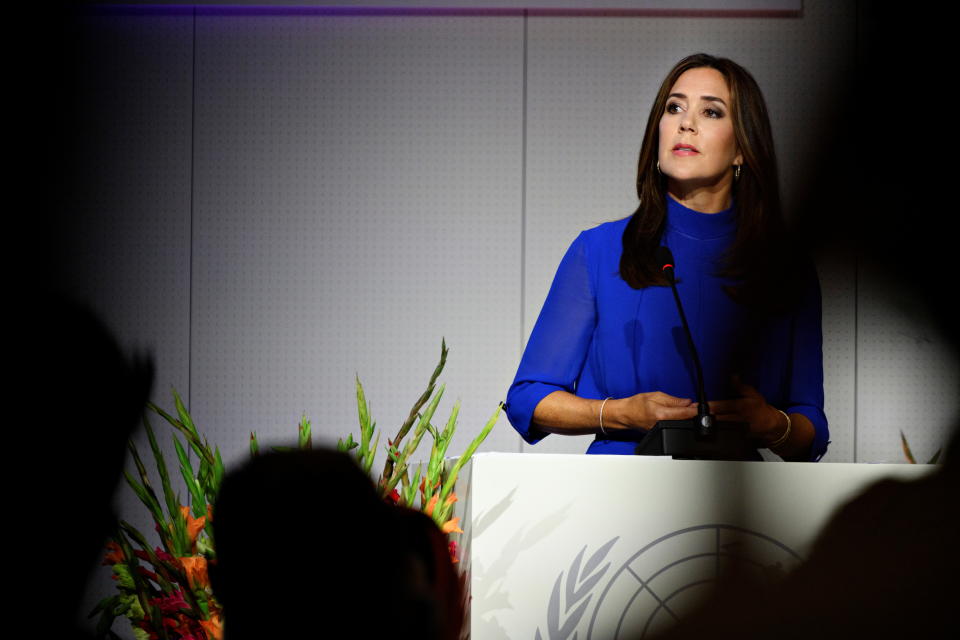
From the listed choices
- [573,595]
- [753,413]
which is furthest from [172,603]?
[753,413]

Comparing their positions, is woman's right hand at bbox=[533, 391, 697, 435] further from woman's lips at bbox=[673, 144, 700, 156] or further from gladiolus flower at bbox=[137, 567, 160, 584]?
gladiolus flower at bbox=[137, 567, 160, 584]

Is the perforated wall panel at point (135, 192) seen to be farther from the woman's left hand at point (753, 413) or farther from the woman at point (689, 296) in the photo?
the woman's left hand at point (753, 413)

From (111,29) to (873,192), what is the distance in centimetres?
281

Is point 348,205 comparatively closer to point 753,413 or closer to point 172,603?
point 753,413

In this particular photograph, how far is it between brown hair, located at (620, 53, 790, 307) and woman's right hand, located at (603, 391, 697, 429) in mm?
624

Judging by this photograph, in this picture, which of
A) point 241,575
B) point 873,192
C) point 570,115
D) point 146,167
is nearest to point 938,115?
point 873,192

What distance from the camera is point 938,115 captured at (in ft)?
11.3


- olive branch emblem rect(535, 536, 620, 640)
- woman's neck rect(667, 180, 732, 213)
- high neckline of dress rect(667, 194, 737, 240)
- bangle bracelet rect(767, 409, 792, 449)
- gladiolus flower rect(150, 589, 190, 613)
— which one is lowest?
gladiolus flower rect(150, 589, 190, 613)

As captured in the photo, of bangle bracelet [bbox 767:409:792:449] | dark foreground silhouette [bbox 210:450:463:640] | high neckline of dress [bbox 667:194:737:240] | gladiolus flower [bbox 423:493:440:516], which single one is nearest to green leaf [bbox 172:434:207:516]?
gladiolus flower [bbox 423:493:440:516]

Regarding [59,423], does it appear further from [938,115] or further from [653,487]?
[938,115]

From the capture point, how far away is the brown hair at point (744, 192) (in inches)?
107

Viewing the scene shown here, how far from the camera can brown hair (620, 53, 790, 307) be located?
2725 mm

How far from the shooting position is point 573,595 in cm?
142

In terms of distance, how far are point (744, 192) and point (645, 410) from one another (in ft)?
3.24
